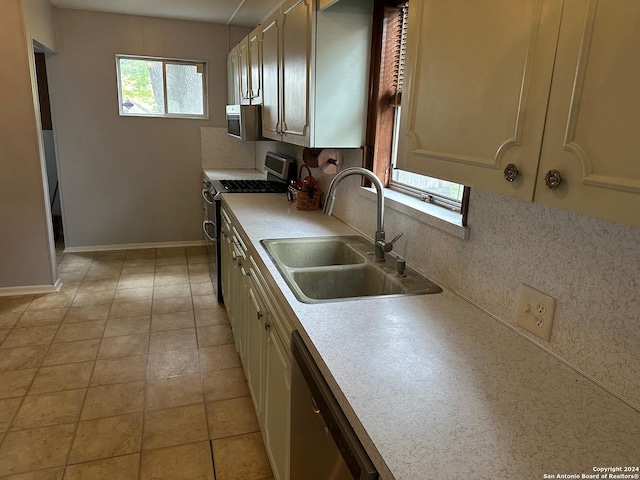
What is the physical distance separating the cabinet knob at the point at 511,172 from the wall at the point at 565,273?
0.34 m

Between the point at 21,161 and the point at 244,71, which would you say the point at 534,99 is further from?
the point at 21,161

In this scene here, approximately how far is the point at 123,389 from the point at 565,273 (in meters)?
2.30

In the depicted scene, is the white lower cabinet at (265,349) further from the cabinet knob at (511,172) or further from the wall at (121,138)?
the wall at (121,138)

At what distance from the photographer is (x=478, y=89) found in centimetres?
93

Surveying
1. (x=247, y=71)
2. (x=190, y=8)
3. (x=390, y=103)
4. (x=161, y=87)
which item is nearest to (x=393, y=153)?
(x=390, y=103)

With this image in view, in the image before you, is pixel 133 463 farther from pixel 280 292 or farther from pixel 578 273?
pixel 578 273

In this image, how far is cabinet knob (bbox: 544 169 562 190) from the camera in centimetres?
74

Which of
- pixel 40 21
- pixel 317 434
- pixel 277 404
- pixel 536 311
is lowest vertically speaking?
pixel 277 404

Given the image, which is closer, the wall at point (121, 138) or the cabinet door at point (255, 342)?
the cabinet door at point (255, 342)

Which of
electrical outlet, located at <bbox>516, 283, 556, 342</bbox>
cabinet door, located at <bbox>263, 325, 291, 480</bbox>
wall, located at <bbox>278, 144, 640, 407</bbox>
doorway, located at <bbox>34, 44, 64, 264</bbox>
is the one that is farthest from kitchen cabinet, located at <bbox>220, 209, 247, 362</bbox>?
doorway, located at <bbox>34, 44, 64, 264</bbox>

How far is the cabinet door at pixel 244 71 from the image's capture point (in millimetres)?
3695

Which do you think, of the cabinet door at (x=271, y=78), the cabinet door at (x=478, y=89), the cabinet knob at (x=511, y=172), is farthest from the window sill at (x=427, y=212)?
the cabinet door at (x=271, y=78)

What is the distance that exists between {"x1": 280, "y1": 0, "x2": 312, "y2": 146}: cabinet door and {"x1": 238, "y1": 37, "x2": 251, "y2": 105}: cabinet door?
1098 mm

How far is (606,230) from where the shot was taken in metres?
1.01
